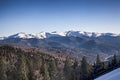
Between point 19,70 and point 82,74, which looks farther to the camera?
point 82,74

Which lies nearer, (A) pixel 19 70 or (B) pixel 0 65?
(A) pixel 19 70

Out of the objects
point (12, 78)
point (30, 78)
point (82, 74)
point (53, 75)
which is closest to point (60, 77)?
point (53, 75)

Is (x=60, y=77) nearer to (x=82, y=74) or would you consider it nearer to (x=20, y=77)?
(x=82, y=74)

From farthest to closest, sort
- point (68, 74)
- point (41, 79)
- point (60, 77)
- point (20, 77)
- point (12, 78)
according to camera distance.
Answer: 1. point (60, 77)
2. point (68, 74)
3. point (41, 79)
4. point (12, 78)
5. point (20, 77)

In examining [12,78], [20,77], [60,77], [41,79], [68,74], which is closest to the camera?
[20,77]

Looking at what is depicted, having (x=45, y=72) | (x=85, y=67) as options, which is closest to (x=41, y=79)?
(x=45, y=72)

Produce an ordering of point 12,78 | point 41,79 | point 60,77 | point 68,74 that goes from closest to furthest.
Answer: point 12,78 → point 41,79 → point 68,74 → point 60,77

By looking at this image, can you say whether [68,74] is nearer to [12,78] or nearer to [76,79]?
[76,79]

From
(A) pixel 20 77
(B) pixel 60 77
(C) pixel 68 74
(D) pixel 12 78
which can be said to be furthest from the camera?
(B) pixel 60 77

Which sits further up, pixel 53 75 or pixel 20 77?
pixel 20 77
